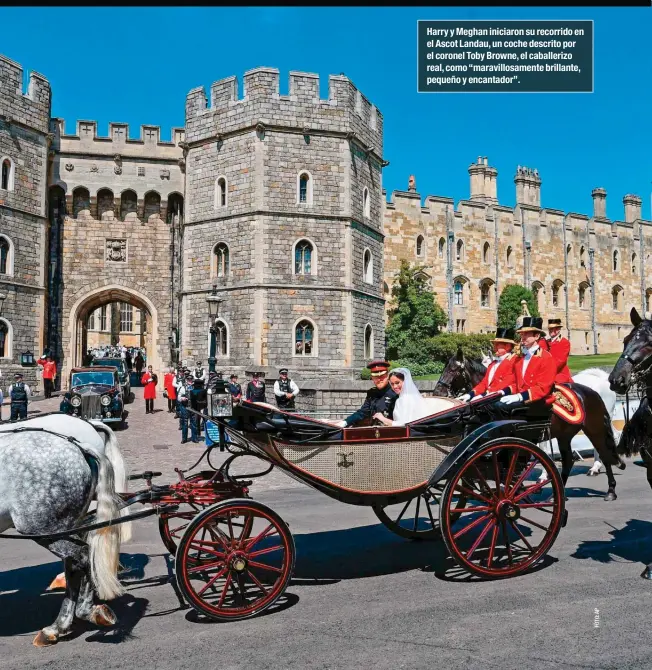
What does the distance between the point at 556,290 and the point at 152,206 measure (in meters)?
30.5

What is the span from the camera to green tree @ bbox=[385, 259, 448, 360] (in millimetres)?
36750

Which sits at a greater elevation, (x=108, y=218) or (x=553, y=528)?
(x=108, y=218)

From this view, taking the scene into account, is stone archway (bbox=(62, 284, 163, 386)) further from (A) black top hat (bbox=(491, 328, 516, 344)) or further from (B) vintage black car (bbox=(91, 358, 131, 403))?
(A) black top hat (bbox=(491, 328, 516, 344))

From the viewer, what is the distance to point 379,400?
606cm

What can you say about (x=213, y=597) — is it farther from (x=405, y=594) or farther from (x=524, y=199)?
(x=524, y=199)

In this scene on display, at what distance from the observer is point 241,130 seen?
965 inches

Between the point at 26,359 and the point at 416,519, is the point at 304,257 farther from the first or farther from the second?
the point at 416,519

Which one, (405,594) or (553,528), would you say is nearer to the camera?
(405,594)

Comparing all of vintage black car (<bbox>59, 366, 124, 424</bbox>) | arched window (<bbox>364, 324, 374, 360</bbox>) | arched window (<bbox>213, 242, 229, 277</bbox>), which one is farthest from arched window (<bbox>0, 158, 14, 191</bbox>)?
arched window (<bbox>364, 324, 374, 360</bbox>)

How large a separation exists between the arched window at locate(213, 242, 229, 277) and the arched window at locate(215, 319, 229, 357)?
1914 mm

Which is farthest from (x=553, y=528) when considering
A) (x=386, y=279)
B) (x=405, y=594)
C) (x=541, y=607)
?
(x=386, y=279)

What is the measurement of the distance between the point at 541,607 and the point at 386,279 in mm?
34639

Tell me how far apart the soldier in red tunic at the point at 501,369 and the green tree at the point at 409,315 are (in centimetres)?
2885

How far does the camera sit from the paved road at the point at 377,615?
3779 millimetres
